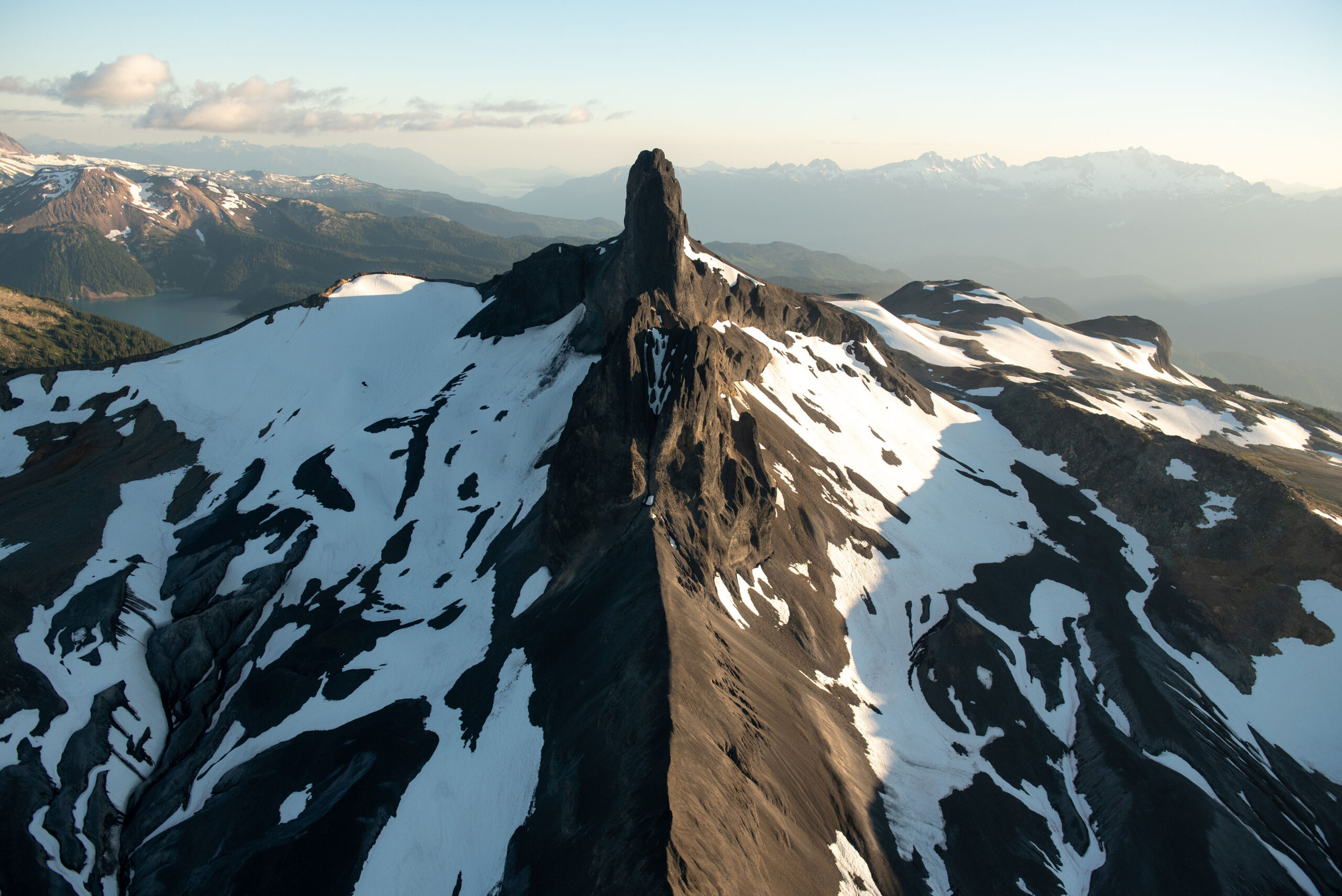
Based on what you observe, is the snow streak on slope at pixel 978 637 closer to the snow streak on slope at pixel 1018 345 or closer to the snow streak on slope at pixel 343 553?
A: the snow streak on slope at pixel 343 553

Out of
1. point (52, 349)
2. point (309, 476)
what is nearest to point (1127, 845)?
point (309, 476)

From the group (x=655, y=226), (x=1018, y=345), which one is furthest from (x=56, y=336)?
(x=1018, y=345)

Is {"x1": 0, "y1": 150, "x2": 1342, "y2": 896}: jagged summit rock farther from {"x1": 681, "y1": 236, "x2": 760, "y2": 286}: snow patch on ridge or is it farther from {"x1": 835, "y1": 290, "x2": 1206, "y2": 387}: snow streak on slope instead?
{"x1": 835, "y1": 290, "x2": 1206, "y2": 387}: snow streak on slope

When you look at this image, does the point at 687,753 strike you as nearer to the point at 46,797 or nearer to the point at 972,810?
the point at 972,810

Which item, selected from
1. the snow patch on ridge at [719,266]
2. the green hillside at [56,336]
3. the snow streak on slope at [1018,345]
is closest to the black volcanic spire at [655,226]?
the snow patch on ridge at [719,266]

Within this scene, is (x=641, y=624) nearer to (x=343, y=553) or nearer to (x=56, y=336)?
(x=343, y=553)

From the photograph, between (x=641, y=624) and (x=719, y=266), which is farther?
(x=719, y=266)
